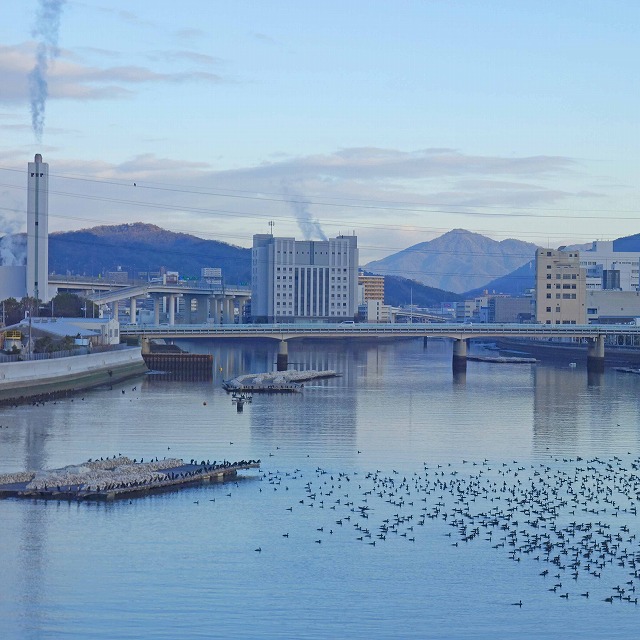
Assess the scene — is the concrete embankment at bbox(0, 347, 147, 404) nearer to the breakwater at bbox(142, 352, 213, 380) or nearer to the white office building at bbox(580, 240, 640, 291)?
the breakwater at bbox(142, 352, 213, 380)

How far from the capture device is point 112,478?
30.0 m

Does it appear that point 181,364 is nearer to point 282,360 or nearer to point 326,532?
point 282,360

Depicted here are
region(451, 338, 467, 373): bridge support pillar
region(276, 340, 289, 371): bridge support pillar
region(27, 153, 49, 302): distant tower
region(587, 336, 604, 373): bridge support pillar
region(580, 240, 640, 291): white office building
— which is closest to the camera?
region(276, 340, 289, 371): bridge support pillar

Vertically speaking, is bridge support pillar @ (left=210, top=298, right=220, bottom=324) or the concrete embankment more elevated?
bridge support pillar @ (left=210, top=298, right=220, bottom=324)

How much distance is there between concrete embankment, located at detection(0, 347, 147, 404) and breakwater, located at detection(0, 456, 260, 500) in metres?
20.0

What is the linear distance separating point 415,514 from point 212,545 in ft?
Answer: 17.2

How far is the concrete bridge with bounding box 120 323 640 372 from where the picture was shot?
271 feet

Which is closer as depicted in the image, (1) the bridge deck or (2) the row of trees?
(2) the row of trees

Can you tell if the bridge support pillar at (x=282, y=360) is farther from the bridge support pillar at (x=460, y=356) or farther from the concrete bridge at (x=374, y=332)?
the bridge support pillar at (x=460, y=356)

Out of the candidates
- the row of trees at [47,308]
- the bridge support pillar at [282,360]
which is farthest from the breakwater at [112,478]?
the bridge support pillar at [282,360]

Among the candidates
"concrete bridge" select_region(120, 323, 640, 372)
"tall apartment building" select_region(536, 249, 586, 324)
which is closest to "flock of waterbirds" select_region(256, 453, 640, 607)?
"concrete bridge" select_region(120, 323, 640, 372)

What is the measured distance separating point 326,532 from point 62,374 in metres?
35.2

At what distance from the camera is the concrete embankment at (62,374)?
5272 cm

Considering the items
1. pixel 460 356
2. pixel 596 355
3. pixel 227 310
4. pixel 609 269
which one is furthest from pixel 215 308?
pixel 596 355
